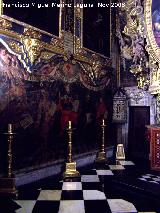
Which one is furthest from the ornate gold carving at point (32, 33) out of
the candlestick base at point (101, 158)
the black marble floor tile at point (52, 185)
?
the candlestick base at point (101, 158)

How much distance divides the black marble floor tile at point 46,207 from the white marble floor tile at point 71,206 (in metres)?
0.06

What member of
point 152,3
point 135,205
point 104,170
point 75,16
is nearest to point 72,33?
point 75,16

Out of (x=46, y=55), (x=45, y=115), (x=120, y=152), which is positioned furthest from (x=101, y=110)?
(x=46, y=55)

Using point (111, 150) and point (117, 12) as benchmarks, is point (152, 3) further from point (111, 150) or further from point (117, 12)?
point (111, 150)

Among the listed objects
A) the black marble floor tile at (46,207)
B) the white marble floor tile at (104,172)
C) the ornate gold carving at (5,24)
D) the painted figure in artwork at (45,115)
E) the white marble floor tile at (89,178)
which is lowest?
the black marble floor tile at (46,207)

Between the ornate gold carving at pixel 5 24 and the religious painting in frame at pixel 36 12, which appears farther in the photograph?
the religious painting in frame at pixel 36 12

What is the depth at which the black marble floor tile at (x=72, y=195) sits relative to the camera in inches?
143

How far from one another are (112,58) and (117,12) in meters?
1.24

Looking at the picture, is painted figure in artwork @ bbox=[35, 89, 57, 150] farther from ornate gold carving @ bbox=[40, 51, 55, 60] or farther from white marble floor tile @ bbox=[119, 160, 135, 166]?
white marble floor tile @ bbox=[119, 160, 135, 166]

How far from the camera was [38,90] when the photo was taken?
14.8 ft

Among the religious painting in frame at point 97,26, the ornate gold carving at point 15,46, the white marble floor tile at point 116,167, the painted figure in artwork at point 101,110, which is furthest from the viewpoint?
the painted figure in artwork at point 101,110

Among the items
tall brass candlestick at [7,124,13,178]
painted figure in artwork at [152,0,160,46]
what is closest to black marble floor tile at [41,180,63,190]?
tall brass candlestick at [7,124,13,178]

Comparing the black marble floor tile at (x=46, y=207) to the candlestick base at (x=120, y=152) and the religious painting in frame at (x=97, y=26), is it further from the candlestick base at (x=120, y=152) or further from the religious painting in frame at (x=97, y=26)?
the religious painting in frame at (x=97, y=26)

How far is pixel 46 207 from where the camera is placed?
10.7ft
